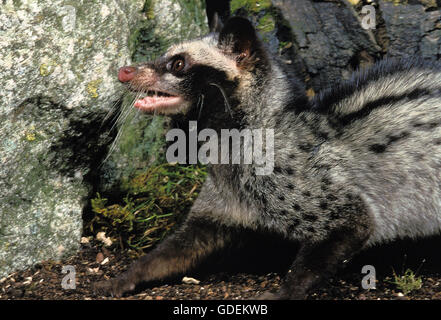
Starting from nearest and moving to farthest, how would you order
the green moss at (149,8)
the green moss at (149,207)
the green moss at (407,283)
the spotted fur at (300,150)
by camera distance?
the green moss at (407,283) → the spotted fur at (300,150) → the green moss at (149,207) → the green moss at (149,8)

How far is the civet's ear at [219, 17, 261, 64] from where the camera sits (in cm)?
528

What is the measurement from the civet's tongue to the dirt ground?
146cm

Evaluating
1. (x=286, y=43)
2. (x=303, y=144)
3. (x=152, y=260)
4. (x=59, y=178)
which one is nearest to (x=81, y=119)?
(x=59, y=178)

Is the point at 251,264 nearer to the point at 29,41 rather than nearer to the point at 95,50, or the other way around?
the point at 95,50

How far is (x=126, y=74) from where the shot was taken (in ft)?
17.4

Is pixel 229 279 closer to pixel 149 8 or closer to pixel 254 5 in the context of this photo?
pixel 149 8

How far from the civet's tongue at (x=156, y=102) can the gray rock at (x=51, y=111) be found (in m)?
0.41

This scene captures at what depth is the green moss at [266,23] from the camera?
6.84 metres

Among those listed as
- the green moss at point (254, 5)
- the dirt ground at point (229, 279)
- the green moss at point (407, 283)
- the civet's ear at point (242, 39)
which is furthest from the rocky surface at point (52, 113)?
the green moss at point (407, 283)

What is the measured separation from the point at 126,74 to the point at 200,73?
65 cm

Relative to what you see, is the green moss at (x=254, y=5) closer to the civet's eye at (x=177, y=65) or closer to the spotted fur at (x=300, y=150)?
the spotted fur at (x=300, y=150)

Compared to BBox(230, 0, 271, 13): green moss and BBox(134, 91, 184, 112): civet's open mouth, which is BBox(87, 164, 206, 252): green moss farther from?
BBox(230, 0, 271, 13): green moss

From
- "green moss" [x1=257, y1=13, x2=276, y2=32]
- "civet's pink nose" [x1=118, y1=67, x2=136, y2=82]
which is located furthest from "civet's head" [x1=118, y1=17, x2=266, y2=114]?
"green moss" [x1=257, y1=13, x2=276, y2=32]

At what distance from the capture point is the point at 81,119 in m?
5.50
